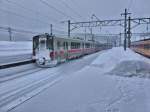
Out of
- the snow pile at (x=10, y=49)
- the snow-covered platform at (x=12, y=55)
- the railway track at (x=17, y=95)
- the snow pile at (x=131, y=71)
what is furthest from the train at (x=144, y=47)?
the snow pile at (x=10, y=49)

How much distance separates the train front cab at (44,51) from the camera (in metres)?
16.3

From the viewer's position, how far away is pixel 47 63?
1630 centimetres

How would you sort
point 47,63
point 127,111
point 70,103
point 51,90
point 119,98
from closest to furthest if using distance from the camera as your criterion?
point 127,111 → point 70,103 → point 119,98 → point 51,90 → point 47,63

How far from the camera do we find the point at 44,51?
16516mm

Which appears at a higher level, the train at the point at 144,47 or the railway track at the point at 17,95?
the train at the point at 144,47

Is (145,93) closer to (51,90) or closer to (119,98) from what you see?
(119,98)

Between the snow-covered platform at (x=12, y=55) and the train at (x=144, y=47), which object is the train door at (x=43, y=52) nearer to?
the snow-covered platform at (x=12, y=55)

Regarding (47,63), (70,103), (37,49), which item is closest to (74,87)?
(70,103)

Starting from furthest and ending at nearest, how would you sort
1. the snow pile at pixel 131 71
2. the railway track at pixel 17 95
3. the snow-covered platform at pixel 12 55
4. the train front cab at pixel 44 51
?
1. the snow-covered platform at pixel 12 55
2. the train front cab at pixel 44 51
3. the snow pile at pixel 131 71
4. the railway track at pixel 17 95

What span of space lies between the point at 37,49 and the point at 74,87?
9319 millimetres

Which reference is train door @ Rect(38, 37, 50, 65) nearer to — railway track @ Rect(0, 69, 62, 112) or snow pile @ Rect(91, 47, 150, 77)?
snow pile @ Rect(91, 47, 150, 77)

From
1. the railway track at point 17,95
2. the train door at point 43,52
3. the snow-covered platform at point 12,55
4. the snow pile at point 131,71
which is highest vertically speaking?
the train door at point 43,52

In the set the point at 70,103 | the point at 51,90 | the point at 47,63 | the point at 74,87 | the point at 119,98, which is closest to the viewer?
the point at 70,103

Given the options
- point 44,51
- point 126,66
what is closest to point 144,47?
point 126,66
